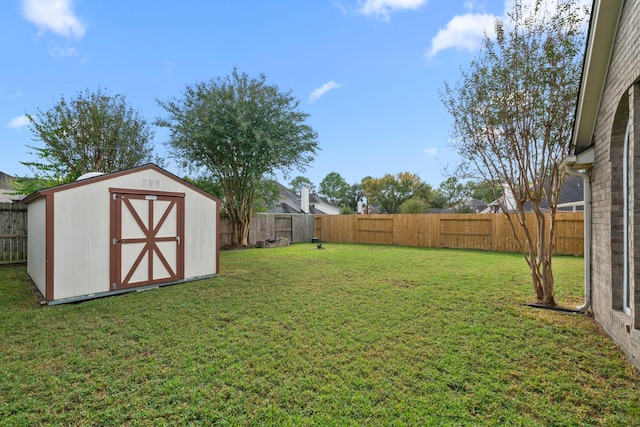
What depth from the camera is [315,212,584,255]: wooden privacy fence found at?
11508 mm

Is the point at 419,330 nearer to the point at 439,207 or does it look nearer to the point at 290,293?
the point at 290,293

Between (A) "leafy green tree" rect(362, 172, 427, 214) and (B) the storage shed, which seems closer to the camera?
(B) the storage shed

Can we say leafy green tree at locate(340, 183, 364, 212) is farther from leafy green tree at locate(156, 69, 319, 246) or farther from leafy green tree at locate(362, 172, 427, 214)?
leafy green tree at locate(156, 69, 319, 246)

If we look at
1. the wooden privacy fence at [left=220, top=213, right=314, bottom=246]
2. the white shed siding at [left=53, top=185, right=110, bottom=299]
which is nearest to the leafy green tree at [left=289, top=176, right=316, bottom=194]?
the wooden privacy fence at [left=220, top=213, right=314, bottom=246]

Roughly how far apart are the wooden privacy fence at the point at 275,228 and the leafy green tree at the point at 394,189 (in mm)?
23035

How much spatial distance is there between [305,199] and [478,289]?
67.3ft

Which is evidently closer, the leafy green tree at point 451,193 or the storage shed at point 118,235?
the storage shed at point 118,235

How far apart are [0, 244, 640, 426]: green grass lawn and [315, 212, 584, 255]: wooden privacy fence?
304 inches

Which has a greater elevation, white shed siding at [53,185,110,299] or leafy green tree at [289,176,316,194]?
leafy green tree at [289,176,316,194]

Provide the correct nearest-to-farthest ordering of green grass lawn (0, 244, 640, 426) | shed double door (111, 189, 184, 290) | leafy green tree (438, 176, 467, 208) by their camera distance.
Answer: green grass lawn (0, 244, 640, 426) → shed double door (111, 189, 184, 290) → leafy green tree (438, 176, 467, 208)

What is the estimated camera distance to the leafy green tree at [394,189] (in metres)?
38.9

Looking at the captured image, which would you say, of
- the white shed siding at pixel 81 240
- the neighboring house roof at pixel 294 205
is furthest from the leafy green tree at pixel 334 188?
the white shed siding at pixel 81 240

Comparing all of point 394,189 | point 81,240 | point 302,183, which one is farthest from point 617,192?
point 302,183

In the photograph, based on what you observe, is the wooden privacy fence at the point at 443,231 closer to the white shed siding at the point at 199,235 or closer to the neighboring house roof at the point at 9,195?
the white shed siding at the point at 199,235
